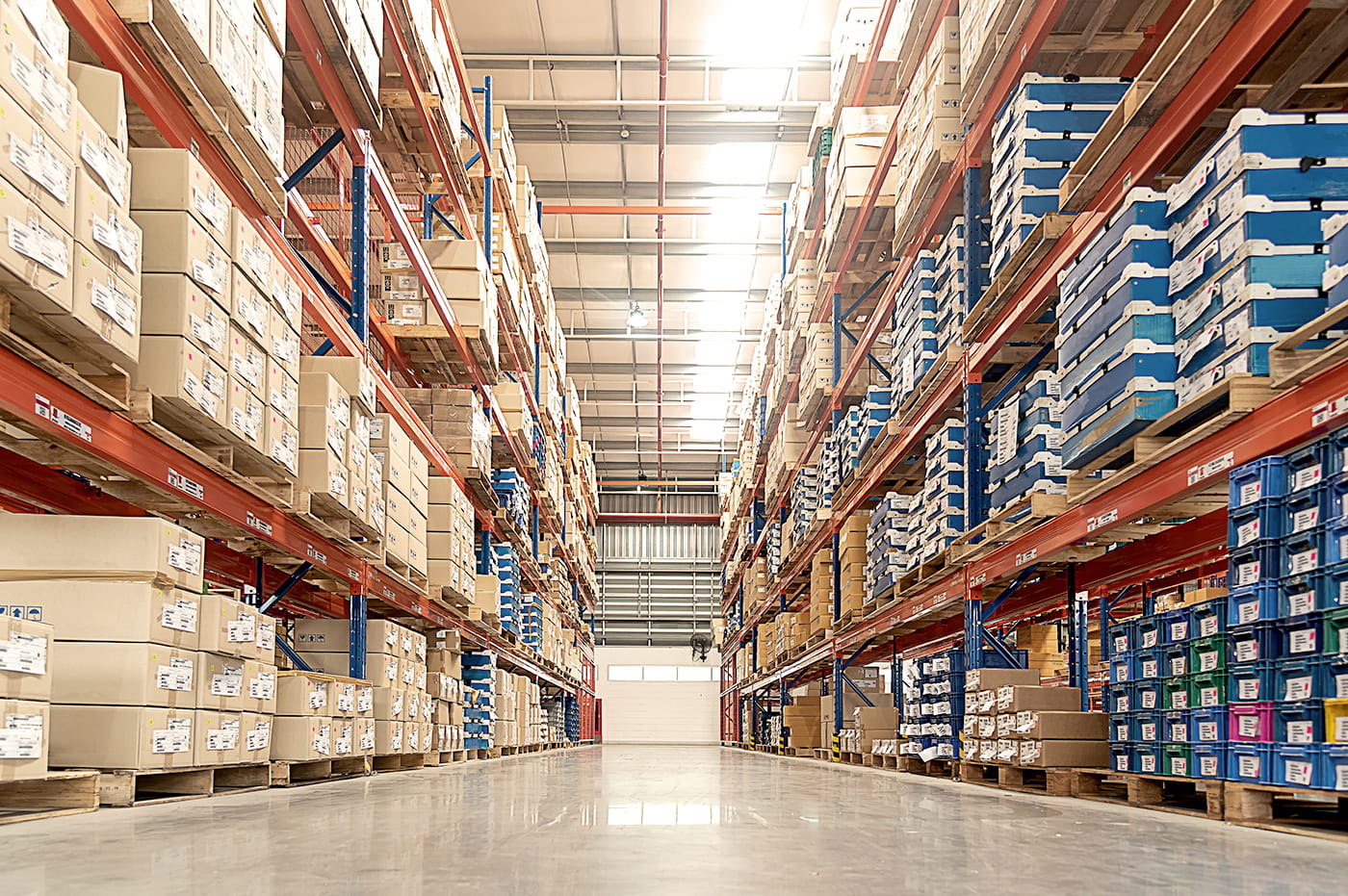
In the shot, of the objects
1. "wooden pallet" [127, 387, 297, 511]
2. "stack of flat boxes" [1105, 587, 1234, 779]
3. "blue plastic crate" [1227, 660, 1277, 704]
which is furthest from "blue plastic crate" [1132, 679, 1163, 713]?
"wooden pallet" [127, 387, 297, 511]

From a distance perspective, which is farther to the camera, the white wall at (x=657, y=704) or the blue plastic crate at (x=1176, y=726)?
the white wall at (x=657, y=704)

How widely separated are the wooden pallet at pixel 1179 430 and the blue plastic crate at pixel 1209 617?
2.02ft

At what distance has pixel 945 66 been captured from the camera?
308 inches

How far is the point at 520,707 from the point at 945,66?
11.3m

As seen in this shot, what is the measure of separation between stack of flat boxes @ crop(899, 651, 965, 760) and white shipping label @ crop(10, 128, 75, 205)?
6359 mm

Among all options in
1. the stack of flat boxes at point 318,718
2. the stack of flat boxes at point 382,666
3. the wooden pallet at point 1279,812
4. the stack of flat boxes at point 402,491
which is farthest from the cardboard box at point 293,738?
the wooden pallet at point 1279,812

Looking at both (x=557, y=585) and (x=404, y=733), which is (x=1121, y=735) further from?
(x=557, y=585)

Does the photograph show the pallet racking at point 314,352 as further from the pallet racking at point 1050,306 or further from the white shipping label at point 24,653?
the pallet racking at point 1050,306

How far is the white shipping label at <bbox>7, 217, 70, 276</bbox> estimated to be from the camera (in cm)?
351

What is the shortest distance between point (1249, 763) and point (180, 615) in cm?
410

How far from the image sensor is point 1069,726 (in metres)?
6.13

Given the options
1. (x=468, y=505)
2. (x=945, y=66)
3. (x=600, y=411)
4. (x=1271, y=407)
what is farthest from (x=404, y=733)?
(x=600, y=411)

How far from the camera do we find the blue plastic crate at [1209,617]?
4422 mm

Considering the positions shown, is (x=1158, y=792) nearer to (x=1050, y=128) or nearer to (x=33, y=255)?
(x=1050, y=128)
